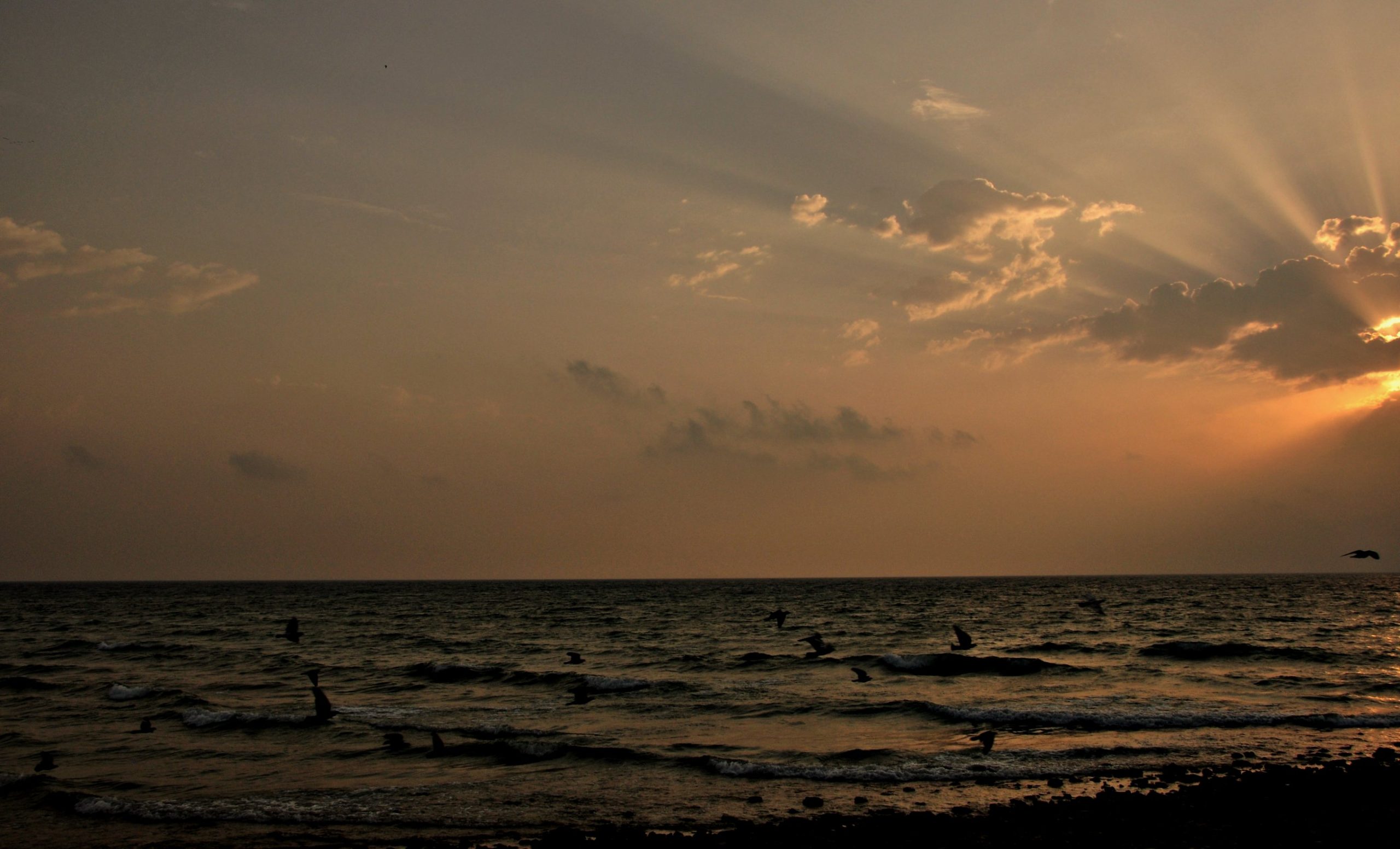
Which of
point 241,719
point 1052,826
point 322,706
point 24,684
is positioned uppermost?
point 1052,826

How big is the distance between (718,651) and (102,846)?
32180 mm

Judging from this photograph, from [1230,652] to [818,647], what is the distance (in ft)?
65.1

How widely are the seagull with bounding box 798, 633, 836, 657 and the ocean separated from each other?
790 millimetres

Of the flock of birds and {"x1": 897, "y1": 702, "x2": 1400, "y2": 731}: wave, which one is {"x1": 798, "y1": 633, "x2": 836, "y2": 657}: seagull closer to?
the flock of birds

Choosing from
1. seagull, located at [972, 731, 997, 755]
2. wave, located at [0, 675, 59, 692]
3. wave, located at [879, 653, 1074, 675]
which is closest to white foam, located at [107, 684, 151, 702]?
wave, located at [0, 675, 59, 692]

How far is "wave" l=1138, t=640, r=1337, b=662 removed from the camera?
127 feet

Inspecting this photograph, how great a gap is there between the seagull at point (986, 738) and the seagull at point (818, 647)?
39.1 ft

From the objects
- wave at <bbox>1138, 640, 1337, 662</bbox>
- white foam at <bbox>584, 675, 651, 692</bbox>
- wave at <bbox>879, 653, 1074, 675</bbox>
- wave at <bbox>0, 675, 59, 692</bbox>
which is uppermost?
wave at <bbox>1138, 640, 1337, 662</bbox>

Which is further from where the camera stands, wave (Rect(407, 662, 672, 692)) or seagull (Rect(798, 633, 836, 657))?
seagull (Rect(798, 633, 836, 657))

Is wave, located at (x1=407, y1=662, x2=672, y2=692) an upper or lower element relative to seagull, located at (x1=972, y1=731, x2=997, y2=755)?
lower

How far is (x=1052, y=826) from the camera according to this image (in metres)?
14.4

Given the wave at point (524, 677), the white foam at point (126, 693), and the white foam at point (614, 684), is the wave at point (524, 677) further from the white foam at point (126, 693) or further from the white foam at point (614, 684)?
the white foam at point (126, 693)

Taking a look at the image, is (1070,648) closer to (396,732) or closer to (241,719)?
(396,732)

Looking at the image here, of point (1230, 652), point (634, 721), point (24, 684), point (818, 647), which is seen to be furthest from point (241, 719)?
point (1230, 652)
